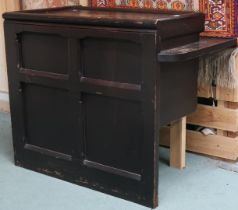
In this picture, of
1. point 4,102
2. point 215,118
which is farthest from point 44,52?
point 4,102

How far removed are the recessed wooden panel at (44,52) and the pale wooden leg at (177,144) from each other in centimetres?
67

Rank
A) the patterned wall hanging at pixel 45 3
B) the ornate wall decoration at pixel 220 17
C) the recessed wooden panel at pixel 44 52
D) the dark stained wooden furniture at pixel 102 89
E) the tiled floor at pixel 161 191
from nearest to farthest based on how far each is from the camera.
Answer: the dark stained wooden furniture at pixel 102 89 → the tiled floor at pixel 161 191 → the recessed wooden panel at pixel 44 52 → the ornate wall decoration at pixel 220 17 → the patterned wall hanging at pixel 45 3

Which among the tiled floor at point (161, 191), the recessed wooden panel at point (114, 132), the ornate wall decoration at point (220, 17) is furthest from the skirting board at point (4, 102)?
the ornate wall decoration at point (220, 17)

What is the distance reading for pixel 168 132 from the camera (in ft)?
9.29

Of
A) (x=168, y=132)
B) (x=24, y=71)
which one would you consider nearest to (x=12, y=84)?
(x=24, y=71)

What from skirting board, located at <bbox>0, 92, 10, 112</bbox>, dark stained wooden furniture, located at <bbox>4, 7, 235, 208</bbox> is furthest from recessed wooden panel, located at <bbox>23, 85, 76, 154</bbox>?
skirting board, located at <bbox>0, 92, 10, 112</bbox>

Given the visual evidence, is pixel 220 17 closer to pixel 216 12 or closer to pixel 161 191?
pixel 216 12

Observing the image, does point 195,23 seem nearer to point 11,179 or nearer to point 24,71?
point 24,71

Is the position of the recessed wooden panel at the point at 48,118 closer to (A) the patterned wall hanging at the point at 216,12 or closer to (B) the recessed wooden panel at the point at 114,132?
(B) the recessed wooden panel at the point at 114,132

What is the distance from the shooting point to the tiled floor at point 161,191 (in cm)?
220

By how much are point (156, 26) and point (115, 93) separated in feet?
1.21

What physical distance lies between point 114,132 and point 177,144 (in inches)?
19.6

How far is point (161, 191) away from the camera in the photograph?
2.33m

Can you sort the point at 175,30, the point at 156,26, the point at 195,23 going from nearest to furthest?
the point at 156,26 < the point at 175,30 < the point at 195,23
